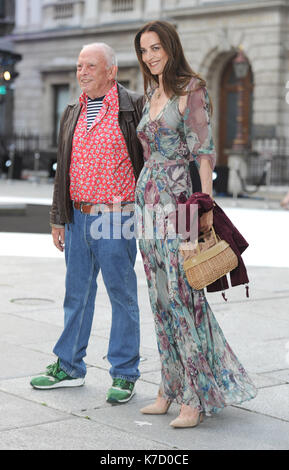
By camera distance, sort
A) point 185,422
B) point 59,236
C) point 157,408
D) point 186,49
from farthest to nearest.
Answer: point 186,49 → point 59,236 → point 157,408 → point 185,422

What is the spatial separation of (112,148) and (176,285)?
35.9 inches

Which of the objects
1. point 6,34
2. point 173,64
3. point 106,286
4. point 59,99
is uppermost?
point 6,34

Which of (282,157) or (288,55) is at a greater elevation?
(288,55)

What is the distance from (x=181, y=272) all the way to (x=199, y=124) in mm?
745

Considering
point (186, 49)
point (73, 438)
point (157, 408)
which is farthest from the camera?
point (186, 49)

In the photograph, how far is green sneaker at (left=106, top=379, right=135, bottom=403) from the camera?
499 cm

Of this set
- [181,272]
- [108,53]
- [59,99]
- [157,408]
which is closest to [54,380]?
[157,408]

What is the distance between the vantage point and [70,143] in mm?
5125

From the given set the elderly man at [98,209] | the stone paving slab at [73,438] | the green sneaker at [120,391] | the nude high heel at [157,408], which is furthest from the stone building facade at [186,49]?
the stone paving slab at [73,438]

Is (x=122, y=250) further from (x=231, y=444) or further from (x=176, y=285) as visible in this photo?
(x=231, y=444)

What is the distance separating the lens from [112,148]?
16.3 feet

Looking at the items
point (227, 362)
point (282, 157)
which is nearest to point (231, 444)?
point (227, 362)

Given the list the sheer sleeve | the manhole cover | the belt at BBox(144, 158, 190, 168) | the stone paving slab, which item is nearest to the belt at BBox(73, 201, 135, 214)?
the belt at BBox(144, 158, 190, 168)

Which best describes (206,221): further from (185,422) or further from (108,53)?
(108,53)
